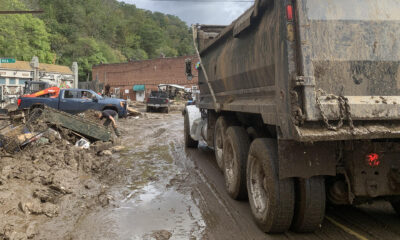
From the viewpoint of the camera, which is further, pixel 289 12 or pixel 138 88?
pixel 138 88

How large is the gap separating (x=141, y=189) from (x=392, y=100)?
14.0ft

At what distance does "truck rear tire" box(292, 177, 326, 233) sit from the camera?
11.2 ft

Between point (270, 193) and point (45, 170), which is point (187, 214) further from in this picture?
point (45, 170)

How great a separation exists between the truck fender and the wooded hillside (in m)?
41.4

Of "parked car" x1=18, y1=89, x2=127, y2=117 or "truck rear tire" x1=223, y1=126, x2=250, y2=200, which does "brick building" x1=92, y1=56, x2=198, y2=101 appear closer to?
"parked car" x1=18, y1=89, x2=127, y2=117

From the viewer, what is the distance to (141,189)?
5.82 metres

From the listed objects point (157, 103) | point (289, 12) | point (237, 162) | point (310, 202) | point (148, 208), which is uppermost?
point (289, 12)

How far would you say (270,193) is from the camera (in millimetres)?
3504

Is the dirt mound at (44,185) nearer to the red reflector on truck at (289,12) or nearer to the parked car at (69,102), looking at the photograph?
the red reflector on truck at (289,12)

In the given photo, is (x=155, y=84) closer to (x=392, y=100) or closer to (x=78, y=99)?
(x=78, y=99)

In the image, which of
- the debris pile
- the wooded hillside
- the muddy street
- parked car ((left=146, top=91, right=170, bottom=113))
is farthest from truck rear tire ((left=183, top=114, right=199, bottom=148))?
the wooded hillside

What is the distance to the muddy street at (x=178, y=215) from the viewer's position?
12.6ft

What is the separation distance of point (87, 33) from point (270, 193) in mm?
99332

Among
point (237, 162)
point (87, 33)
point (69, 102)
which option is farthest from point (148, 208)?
point (87, 33)
